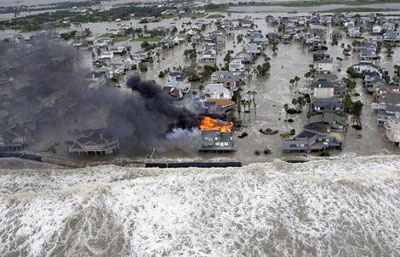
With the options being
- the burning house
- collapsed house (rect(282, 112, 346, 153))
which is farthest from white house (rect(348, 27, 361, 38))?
the burning house

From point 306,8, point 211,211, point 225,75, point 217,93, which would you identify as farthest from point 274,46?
point 306,8

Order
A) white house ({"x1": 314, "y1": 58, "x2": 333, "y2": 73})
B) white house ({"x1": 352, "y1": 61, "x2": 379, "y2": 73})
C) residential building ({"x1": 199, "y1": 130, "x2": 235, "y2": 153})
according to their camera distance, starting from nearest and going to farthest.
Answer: residential building ({"x1": 199, "y1": 130, "x2": 235, "y2": 153})
white house ({"x1": 352, "y1": 61, "x2": 379, "y2": 73})
white house ({"x1": 314, "y1": 58, "x2": 333, "y2": 73})

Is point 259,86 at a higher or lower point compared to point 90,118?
lower

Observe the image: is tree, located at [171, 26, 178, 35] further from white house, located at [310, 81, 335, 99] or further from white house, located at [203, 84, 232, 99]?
white house, located at [310, 81, 335, 99]

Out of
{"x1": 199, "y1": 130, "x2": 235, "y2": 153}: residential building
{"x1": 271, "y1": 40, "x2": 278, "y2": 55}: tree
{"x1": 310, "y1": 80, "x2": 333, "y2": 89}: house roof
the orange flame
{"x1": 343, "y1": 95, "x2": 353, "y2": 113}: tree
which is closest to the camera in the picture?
{"x1": 199, "y1": 130, "x2": 235, "y2": 153}: residential building

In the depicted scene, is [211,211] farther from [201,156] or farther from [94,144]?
[94,144]

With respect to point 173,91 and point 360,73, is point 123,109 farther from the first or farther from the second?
point 360,73
